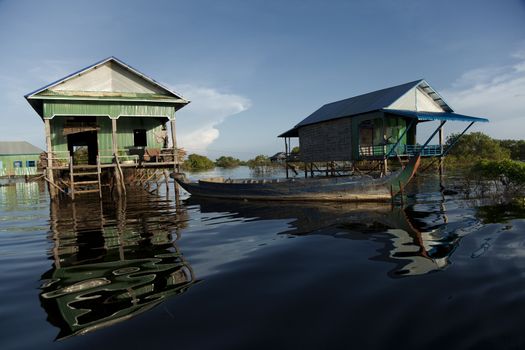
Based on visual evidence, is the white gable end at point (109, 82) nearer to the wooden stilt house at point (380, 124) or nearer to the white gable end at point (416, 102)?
the wooden stilt house at point (380, 124)

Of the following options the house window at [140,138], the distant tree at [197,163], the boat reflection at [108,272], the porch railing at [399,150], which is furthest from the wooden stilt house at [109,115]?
the distant tree at [197,163]

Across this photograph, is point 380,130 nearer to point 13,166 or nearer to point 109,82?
point 109,82

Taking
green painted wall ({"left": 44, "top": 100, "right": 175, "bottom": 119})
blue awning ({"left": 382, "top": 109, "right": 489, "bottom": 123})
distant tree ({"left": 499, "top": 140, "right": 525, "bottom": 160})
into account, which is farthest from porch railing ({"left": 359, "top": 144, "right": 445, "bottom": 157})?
distant tree ({"left": 499, "top": 140, "right": 525, "bottom": 160})

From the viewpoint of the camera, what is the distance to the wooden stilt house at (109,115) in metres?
16.5

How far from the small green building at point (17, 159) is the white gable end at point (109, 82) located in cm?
3079

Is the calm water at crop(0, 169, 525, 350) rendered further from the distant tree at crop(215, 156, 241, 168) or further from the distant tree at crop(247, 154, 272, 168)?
the distant tree at crop(215, 156, 241, 168)

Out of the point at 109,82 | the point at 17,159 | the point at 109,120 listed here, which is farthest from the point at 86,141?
the point at 17,159

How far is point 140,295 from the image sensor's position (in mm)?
4523

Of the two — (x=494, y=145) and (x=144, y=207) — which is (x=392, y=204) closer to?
(x=144, y=207)

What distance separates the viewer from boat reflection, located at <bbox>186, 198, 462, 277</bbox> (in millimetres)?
5953

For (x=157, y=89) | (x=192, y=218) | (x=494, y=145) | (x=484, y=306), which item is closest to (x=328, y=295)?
(x=484, y=306)

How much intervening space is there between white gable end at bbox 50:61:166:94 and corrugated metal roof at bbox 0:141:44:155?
114ft

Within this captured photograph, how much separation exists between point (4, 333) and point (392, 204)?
12.2 m

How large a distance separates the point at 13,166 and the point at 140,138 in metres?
34.1
